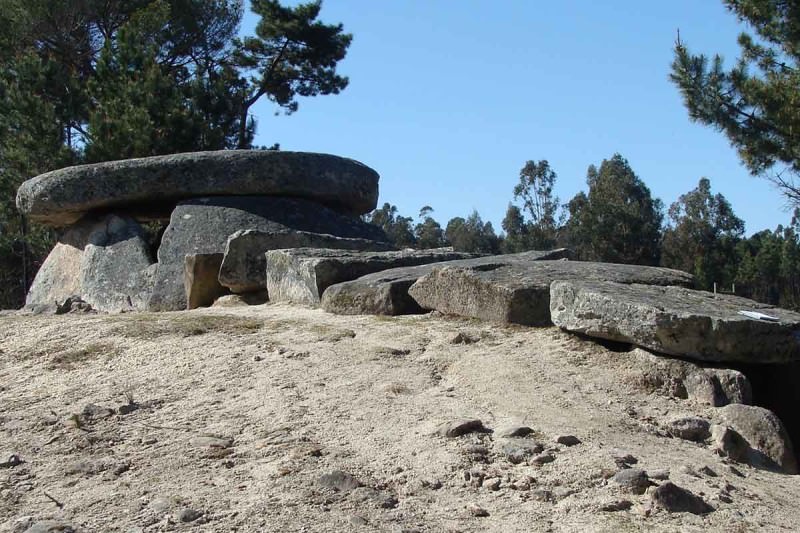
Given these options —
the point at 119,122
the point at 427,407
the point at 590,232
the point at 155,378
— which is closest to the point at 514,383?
the point at 427,407

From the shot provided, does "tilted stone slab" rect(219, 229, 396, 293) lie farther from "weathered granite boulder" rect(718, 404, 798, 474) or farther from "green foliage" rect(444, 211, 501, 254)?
"green foliage" rect(444, 211, 501, 254)

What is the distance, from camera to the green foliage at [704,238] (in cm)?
3462

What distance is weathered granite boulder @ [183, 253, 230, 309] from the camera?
8.21 m

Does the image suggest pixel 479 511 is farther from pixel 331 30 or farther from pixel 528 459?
pixel 331 30

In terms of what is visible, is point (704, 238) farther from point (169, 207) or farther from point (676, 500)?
point (676, 500)

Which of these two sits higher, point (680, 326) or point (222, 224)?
point (222, 224)

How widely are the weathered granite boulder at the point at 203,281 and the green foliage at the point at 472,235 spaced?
32.5m

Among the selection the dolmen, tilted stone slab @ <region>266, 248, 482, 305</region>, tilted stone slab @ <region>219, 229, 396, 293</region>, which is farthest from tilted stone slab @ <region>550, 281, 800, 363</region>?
the dolmen

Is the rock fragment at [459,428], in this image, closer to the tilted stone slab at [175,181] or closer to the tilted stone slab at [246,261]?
the tilted stone slab at [246,261]

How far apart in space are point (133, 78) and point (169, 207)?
799 centimetres

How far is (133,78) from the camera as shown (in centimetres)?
Answer: 1803

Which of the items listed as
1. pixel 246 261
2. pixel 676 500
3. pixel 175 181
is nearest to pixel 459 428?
pixel 676 500

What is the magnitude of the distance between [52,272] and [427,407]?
8047mm

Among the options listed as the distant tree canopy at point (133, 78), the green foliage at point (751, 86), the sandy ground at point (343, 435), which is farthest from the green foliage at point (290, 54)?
the sandy ground at point (343, 435)
